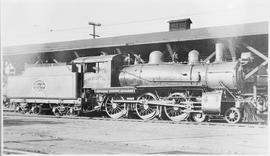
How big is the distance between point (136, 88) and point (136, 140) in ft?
21.3

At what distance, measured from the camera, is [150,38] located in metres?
16.7

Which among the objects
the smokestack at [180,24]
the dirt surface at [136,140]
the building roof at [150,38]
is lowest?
the dirt surface at [136,140]

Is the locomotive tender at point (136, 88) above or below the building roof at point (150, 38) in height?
below

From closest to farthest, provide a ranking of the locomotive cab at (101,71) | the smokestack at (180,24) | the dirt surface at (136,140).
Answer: the dirt surface at (136,140) < the locomotive cab at (101,71) < the smokestack at (180,24)

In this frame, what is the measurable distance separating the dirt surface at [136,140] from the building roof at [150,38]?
3.75 meters

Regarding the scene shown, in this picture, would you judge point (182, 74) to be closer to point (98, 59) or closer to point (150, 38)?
point (150, 38)

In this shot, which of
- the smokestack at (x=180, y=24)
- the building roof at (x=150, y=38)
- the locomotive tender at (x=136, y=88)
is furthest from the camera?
the smokestack at (x=180, y=24)

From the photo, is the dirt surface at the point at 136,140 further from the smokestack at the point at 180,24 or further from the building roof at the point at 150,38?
the smokestack at the point at 180,24

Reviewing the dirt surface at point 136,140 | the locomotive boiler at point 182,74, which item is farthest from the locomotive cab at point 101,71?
the dirt surface at point 136,140

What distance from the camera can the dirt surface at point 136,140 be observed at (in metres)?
8.34

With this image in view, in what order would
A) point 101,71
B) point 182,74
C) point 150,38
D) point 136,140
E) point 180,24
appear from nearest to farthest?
point 136,140, point 182,74, point 150,38, point 101,71, point 180,24

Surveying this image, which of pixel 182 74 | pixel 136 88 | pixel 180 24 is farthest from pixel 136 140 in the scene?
pixel 180 24

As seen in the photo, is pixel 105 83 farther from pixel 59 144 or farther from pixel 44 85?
pixel 59 144

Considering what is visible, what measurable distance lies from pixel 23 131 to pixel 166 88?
6.23 m
